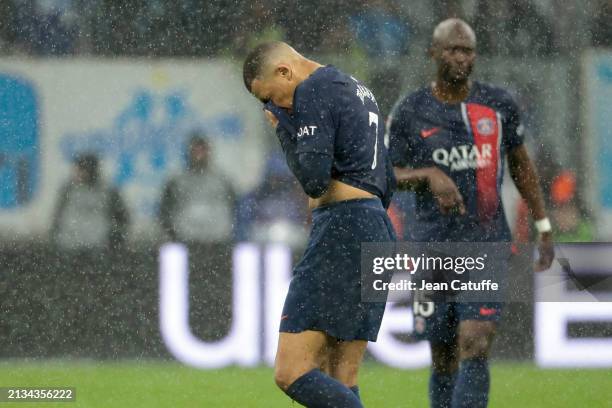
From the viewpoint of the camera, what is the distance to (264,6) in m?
6.86

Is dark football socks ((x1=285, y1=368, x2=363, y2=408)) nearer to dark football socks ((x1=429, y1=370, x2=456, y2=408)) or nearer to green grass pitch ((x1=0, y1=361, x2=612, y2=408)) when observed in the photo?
dark football socks ((x1=429, y1=370, x2=456, y2=408))

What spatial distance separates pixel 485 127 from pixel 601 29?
2.20 m

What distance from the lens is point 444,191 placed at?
4.97m

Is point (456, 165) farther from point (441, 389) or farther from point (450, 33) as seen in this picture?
point (441, 389)

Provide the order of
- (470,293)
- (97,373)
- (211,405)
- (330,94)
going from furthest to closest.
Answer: (97,373), (211,405), (470,293), (330,94)

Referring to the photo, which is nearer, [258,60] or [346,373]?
[258,60]

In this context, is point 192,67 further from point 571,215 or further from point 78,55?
point 571,215

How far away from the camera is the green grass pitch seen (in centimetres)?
613

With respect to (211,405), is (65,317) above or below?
above

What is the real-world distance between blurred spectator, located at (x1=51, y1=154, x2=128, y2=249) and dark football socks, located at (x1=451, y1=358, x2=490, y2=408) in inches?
98.0

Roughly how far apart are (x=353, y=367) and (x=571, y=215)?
2857 millimetres

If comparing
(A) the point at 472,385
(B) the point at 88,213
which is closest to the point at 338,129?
(A) the point at 472,385

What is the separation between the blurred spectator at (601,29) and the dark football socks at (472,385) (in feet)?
8.54

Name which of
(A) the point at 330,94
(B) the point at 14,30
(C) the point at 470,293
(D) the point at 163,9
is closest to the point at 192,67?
(D) the point at 163,9
